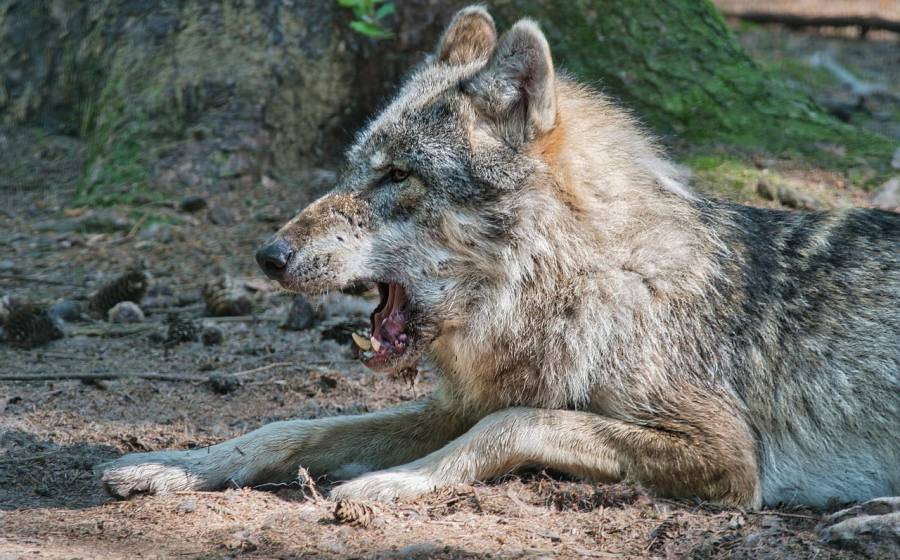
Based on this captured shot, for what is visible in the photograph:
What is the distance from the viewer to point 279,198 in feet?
29.9

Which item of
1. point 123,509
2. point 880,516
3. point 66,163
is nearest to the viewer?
point 880,516

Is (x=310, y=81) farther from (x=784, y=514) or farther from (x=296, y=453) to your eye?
(x=784, y=514)

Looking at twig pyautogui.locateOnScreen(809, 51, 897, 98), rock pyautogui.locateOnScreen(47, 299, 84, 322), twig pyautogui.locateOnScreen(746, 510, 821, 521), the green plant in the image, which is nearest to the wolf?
twig pyautogui.locateOnScreen(746, 510, 821, 521)

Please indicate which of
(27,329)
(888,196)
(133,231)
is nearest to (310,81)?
(133,231)

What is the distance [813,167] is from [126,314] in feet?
17.6

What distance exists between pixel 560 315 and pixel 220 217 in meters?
4.90

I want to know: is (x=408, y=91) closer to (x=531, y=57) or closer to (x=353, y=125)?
(x=531, y=57)

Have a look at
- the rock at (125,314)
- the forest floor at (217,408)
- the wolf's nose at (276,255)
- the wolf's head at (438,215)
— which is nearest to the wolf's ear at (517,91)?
the wolf's head at (438,215)

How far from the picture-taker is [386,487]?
4531 mm

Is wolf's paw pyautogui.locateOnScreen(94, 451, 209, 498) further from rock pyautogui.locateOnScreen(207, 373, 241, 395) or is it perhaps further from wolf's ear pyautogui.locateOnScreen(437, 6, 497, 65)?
wolf's ear pyautogui.locateOnScreen(437, 6, 497, 65)

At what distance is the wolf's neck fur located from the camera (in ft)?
15.5

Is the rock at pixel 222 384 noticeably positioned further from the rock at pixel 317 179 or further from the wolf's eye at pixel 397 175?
the rock at pixel 317 179

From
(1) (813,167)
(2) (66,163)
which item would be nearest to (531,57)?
(1) (813,167)

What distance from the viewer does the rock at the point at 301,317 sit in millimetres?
7309
